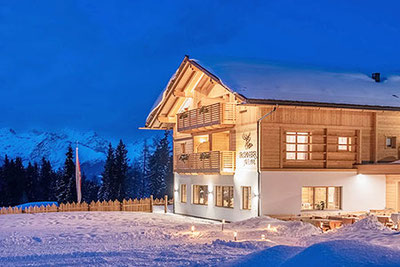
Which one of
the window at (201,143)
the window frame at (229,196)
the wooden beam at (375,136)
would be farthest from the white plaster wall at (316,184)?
the window at (201,143)

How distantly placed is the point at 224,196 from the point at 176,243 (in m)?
11.0

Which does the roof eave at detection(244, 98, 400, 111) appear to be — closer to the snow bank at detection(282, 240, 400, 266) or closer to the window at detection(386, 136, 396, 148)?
the window at detection(386, 136, 396, 148)

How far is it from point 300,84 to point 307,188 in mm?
5318

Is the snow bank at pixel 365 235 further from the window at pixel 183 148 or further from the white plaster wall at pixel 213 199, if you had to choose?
the window at pixel 183 148

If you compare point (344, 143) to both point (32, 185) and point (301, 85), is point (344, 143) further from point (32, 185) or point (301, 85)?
point (32, 185)

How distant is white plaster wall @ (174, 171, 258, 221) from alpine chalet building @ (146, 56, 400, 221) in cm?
5

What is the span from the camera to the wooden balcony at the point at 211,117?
84.8 feet

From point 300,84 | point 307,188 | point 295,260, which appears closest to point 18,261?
point 295,260

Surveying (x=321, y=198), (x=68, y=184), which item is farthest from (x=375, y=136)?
(x=68, y=184)

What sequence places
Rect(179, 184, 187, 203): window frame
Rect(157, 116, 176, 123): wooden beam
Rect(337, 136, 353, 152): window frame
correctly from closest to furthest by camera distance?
Rect(337, 136, 353, 152): window frame, Rect(179, 184, 187, 203): window frame, Rect(157, 116, 176, 123): wooden beam

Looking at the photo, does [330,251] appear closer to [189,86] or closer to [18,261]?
[18,261]

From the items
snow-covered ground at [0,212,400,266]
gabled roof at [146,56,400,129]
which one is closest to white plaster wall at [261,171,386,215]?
snow-covered ground at [0,212,400,266]

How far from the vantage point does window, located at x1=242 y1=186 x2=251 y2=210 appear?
25.0 meters

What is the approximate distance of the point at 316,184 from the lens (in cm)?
2452
